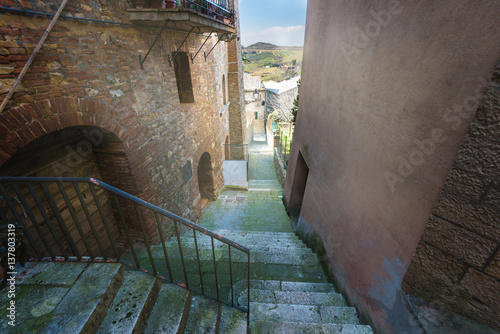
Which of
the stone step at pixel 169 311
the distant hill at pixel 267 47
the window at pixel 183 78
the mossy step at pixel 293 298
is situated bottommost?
the mossy step at pixel 293 298

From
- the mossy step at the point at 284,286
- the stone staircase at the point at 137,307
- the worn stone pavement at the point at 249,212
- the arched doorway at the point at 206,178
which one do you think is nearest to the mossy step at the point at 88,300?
the stone staircase at the point at 137,307

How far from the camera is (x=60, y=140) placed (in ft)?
9.68

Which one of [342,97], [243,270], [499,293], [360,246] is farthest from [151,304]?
[342,97]

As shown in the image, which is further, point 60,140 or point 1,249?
point 60,140

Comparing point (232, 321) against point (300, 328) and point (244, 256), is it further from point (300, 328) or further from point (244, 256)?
point (244, 256)

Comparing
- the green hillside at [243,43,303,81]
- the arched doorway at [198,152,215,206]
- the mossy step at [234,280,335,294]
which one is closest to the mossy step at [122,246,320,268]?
the mossy step at [234,280,335,294]

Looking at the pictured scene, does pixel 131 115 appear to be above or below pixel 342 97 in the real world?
below

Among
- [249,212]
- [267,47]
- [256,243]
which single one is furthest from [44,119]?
[267,47]

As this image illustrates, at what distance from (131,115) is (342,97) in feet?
10.5

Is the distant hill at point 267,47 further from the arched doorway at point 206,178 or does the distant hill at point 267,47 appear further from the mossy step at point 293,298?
the mossy step at point 293,298

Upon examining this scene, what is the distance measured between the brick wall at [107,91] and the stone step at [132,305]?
1636mm

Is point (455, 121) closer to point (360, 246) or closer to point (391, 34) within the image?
point (391, 34)

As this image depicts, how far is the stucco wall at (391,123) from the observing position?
130 cm

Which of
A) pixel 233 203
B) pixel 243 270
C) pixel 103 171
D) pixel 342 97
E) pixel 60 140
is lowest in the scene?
pixel 233 203
